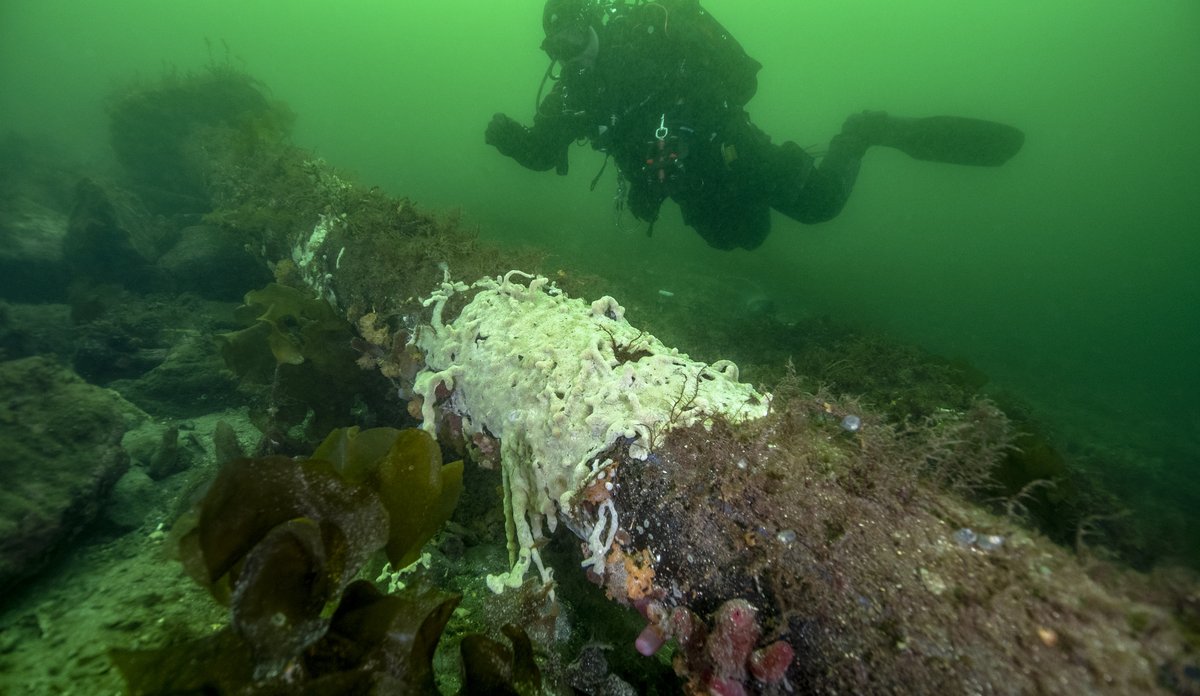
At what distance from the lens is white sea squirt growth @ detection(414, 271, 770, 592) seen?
201cm

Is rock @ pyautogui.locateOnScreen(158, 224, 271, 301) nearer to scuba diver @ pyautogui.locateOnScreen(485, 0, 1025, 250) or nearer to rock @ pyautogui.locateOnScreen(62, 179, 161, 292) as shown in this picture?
rock @ pyautogui.locateOnScreen(62, 179, 161, 292)

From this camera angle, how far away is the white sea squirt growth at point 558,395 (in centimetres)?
201

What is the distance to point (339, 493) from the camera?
1783 millimetres

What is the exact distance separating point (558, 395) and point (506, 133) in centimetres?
480

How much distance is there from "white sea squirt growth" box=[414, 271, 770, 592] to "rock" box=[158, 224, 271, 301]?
6093mm

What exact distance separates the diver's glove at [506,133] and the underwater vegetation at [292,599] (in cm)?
528

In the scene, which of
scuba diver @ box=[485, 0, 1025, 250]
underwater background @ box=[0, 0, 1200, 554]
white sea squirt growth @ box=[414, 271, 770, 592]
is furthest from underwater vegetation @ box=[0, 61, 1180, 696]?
underwater background @ box=[0, 0, 1200, 554]

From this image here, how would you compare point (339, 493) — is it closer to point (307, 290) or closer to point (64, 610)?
point (64, 610)

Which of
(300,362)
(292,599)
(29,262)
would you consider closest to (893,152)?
(300,362)

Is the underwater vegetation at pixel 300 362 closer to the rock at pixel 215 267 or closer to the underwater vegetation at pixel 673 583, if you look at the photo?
the underwater vegetation at pixel 673 583

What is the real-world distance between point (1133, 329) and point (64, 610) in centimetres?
7076

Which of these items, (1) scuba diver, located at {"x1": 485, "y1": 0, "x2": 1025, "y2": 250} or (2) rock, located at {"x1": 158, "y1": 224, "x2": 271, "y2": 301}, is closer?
(1) scuba diver, located at {"x1": 485, "y1": 0, "x2": 1025, "y2": 250}

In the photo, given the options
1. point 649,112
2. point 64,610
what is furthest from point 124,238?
point 649,112

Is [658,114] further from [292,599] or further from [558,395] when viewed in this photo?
[292,599]
